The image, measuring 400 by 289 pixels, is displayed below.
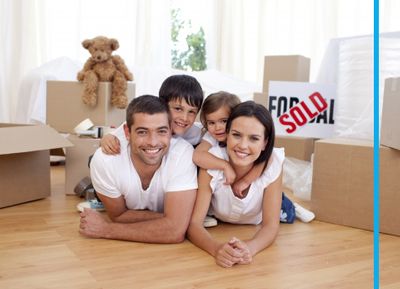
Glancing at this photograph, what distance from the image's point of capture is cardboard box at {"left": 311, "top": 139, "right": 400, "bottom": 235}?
1467 millimetres

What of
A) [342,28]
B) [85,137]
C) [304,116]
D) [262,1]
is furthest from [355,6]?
[85,137]

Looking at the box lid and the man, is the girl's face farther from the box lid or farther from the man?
the box lid

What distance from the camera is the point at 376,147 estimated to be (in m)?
0.67

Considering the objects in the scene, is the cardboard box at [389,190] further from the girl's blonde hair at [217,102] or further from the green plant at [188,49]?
the green plant at [188,49]

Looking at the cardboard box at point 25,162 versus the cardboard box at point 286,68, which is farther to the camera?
the cardboard box at point 286,68

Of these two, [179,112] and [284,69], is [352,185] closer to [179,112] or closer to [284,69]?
[179,112]

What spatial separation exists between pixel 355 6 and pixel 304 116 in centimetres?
138

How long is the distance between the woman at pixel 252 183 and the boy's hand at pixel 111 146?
261 mm

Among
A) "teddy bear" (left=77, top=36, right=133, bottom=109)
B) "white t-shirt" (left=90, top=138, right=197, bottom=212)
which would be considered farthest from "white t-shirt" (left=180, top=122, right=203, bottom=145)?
"teddy bear" (left=77, top=36, right=133, bottom=109)

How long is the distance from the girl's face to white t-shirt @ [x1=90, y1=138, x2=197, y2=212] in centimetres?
12

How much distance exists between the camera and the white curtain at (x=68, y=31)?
3098 mm

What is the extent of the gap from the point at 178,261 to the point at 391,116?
0.82 meters

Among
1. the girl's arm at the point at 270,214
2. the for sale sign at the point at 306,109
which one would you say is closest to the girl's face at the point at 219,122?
the girl's arm at the point at 270,214

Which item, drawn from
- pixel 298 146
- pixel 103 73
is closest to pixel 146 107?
pixel 103 73
